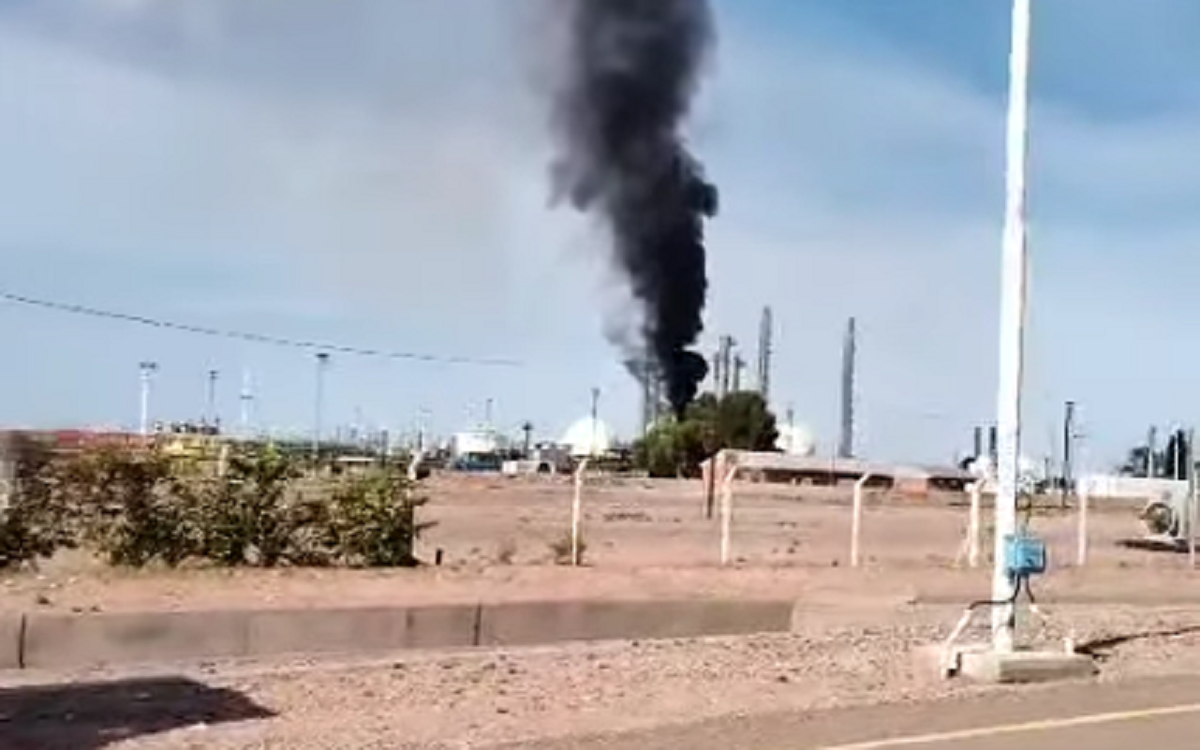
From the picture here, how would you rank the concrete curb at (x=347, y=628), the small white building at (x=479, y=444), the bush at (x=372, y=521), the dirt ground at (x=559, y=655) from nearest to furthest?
1. the dirt ground at (x=559, y=655)
2. the concrete curb at (x=347, y=628)
3. the bush at (x=372, y=521)
4. the small white building at (x=479, y=444)

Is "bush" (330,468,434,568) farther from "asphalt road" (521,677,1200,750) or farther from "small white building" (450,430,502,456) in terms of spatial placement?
"small white building" (450,430,502,456)

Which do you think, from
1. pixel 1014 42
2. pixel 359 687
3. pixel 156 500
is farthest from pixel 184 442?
pixel 1014 42

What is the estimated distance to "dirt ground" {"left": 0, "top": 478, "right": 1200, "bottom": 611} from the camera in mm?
20922

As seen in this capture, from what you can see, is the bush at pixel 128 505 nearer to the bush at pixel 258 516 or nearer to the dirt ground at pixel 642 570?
the bush at pixel 258 516

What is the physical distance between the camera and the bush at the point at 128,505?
2275 centimetres

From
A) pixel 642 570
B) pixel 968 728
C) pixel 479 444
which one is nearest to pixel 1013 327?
pixel 968 728

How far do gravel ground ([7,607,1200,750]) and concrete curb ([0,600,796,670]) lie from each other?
1.03 m

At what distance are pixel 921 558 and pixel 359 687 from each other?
20.2 meters

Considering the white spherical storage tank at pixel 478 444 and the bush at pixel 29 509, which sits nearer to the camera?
the bush at pixel 29 509

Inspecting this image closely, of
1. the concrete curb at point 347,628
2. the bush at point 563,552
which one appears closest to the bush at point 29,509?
the concrete curb at point 347,628

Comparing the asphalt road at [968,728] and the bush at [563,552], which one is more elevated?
the bush at [563,552]

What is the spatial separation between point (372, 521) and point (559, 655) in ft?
24.5

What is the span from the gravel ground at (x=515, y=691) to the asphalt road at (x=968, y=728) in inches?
18.2

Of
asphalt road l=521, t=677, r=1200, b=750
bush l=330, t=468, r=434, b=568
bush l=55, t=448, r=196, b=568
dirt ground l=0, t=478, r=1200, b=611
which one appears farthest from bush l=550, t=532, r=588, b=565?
asphalt road l=521, t=677, r=1200, b=750
